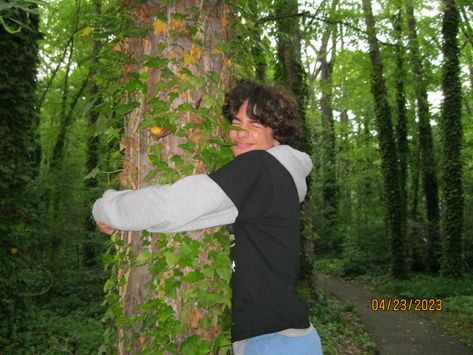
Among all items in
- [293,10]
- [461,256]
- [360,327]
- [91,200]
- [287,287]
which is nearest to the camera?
[287,287]

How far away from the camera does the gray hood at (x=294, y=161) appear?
1.93 meters

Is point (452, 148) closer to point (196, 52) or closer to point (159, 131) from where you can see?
point (196, 52)

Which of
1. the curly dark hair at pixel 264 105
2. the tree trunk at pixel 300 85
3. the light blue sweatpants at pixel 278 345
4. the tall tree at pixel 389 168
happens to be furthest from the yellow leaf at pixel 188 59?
the tall tree at pixel 389 168

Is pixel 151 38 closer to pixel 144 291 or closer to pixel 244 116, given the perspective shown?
pixel 244 116

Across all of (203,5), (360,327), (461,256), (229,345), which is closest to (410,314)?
(360,327)

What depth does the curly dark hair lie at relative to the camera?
7.30 ft

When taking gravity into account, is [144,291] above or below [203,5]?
below

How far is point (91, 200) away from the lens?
9.47 metres

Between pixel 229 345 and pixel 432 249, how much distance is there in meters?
15.0

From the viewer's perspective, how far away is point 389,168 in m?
13.8

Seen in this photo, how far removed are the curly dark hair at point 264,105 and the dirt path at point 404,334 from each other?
22.0 feet

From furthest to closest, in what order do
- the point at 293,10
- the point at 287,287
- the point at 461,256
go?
1. the point at 461,256
2. the point at 293,10
3. the point at 287,287
